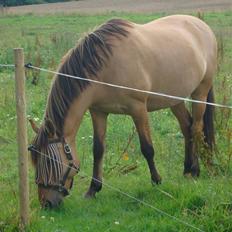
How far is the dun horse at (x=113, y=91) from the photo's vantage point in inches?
219

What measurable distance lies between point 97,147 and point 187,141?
57.0 inches

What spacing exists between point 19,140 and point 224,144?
357cm

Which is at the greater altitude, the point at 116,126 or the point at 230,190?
the point at 230,190

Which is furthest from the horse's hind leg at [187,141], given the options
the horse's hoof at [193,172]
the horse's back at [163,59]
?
the horse's back at [163,59]

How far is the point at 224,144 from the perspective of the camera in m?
7.55

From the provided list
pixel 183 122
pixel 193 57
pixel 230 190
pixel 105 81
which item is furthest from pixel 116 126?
pixel 230 190

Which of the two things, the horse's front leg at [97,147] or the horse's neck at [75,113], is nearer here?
the horse's neck at [75,113]

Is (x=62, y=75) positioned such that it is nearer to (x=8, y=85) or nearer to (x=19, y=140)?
(x=19, y=140)

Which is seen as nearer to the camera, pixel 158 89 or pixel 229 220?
pixel 229 220

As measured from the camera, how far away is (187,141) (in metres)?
7.19

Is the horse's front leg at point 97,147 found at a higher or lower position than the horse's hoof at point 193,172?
higher

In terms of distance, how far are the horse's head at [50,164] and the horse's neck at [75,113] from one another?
11cm

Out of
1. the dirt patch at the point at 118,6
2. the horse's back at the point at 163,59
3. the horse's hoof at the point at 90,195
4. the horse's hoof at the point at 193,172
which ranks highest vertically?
the horse's back at the point at 163,59

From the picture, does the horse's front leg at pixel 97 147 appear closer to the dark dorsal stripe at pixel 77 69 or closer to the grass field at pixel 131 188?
the grass field at pixel 131 188
